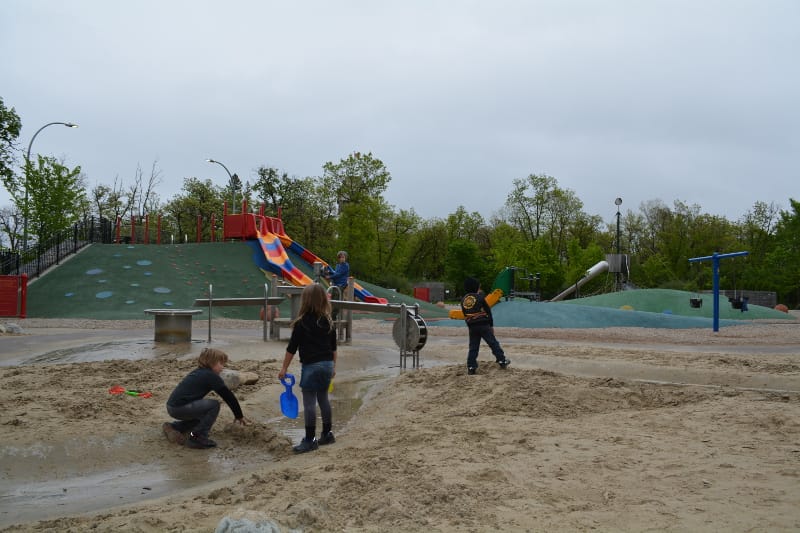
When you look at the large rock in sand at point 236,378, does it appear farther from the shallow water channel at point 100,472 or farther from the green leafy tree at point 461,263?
the green leafy tree at point 461,263

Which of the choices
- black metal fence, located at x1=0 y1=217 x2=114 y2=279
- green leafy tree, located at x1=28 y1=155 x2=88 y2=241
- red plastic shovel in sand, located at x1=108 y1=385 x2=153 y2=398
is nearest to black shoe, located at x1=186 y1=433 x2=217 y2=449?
red plastic shovel in sand, located at x1=108 y1=385 x2=153 y2=398

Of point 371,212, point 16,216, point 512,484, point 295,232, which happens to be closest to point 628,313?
point 512,484

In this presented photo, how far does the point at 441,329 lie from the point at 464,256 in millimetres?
45616

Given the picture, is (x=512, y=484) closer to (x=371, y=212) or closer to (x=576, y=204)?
(x=371, y=212)

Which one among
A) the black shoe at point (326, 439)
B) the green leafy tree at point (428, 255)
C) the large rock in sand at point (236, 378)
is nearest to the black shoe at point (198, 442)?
the black shoe at point (326, 439)

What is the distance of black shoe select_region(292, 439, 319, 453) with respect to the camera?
21.1 ft

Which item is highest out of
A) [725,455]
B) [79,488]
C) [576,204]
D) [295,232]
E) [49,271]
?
[576,204]

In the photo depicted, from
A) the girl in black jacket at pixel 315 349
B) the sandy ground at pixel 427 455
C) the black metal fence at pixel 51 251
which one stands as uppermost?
the black metal fence at pixel 51 251

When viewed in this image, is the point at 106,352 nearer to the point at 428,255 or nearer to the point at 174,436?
the point at 174,436

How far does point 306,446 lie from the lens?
6434 millimetres

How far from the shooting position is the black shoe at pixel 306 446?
21.1 feet

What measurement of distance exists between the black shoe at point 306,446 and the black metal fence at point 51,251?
2645 centimetres

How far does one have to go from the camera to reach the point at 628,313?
26.7 meters

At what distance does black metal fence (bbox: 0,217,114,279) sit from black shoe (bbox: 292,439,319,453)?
26451 millimetres
